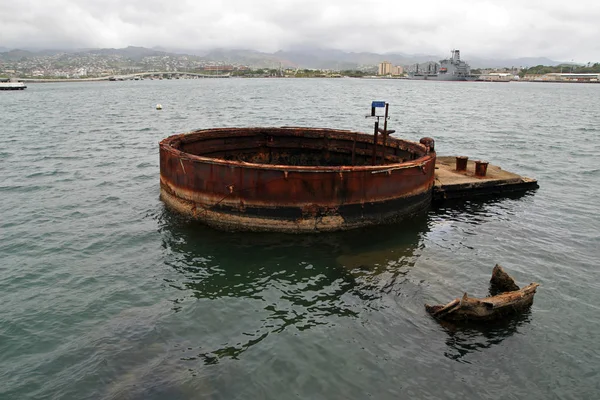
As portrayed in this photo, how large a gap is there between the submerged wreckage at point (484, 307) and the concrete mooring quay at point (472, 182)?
7920 mm

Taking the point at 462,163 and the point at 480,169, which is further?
the point at 462,163

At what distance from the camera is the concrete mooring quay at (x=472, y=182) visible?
17589mm

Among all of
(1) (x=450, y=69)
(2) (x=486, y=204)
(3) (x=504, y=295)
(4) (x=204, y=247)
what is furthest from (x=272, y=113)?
(1) (x=450, y=69)

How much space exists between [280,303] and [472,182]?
37.7 feet

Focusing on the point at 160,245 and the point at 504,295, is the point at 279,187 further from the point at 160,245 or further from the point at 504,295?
the point at 504,295

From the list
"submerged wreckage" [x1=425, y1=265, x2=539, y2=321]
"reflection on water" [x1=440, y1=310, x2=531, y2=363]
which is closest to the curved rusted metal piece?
"submerged wreckage" [x1=425, y1=265, x2=539, y2=321]

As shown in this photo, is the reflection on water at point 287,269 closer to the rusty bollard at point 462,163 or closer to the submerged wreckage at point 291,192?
the submerged wreckage at point 291,192

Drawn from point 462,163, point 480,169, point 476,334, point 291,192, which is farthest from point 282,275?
point 462,163

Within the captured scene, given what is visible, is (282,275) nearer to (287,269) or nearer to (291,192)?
(287,269)

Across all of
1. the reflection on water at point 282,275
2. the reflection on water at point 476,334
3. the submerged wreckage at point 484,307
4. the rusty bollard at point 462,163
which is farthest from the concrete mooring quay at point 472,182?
the reflection on water at point 476,334

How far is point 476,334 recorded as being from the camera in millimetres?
9047

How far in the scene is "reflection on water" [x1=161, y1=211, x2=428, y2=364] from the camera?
9.73m

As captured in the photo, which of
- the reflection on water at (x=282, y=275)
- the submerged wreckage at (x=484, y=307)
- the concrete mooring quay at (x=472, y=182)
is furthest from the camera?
the concrete mooring quay at (x=472, y=182)

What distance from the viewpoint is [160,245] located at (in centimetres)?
1325
